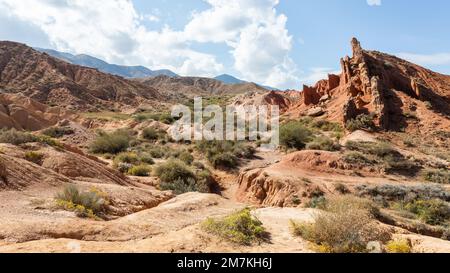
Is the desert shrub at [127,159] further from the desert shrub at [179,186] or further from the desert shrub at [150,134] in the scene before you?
the desert shrub at [150,134]

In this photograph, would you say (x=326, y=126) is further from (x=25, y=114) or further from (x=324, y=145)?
(x=25, y=114)

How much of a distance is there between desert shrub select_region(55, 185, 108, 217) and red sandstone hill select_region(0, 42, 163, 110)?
51.9 m

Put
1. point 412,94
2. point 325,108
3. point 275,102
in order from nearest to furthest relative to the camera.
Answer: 1. point 412,94
2. point 325,108
3. point 275,102

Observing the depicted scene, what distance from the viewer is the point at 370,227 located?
264 inches

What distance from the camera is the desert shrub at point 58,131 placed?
28844 millimetres

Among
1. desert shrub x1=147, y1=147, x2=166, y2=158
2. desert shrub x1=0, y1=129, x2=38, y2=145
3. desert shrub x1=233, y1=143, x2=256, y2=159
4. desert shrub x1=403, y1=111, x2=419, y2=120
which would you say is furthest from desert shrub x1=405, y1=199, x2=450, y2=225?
desert shrub x1=403, y1=111, x2=419, y2=120

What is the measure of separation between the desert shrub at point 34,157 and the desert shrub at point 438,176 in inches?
674

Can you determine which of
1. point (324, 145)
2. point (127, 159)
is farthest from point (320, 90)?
point (127, 159)

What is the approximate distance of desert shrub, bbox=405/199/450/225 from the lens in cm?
1242

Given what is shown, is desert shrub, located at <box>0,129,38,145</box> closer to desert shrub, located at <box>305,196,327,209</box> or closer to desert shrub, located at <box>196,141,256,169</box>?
desert shrub, located at <box>196,141,256,169</box>

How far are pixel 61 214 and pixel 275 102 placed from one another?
148ft
